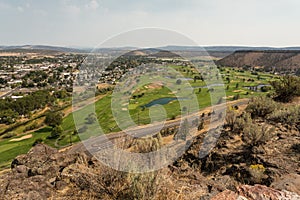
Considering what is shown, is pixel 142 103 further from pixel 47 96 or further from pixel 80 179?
pixel 80 179

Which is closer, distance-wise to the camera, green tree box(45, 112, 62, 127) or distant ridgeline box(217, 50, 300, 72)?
green tree box(45, 112, 62, 127)

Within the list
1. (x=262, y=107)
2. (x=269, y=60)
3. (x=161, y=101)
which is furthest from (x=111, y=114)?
(x=269, y=60)

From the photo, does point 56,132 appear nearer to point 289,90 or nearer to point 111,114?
point 111,114

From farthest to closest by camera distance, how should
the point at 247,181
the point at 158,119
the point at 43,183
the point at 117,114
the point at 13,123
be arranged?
1. the point at 13,123
2. the point at 158,119
3. the point at 117,114
4. the point at 247,181
5. the point at 43,183

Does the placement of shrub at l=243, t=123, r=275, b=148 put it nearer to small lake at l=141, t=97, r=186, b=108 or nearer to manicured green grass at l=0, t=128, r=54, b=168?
manicured green grass at l=0, t=128, r=54, b=168

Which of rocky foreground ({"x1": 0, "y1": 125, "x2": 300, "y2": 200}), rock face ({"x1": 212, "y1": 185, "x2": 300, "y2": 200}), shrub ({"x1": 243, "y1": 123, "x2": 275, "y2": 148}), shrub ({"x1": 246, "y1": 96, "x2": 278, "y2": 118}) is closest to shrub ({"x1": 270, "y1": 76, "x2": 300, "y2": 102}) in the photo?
shrub ({"x1": 246, "y1": 96, "x2": 278, "y2": 118})

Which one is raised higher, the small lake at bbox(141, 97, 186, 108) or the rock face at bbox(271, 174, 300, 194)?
the rock face at bbox(271, 174, 300, 194)

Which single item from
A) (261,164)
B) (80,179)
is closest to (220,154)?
(261,164)

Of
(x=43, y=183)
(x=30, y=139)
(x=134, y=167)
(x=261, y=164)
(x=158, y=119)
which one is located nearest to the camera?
(x=134, y=167)
